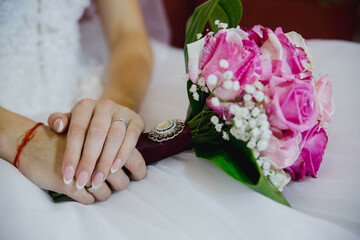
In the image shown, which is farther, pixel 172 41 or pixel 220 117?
pixel 172 41

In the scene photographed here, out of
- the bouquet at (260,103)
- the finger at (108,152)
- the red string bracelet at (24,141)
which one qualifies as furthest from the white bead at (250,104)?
the red string bracelet at (24,141)

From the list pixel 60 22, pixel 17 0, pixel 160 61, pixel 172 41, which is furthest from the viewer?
pixel 172 41

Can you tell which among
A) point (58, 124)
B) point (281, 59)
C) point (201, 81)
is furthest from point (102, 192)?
point (281, 59)

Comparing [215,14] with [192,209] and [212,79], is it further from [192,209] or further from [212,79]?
[192,209]

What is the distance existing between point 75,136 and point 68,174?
0.20 feet

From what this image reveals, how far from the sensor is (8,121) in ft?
1.86

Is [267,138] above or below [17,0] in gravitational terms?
below

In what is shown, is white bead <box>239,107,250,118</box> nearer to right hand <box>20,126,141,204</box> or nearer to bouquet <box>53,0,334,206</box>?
bouquet <box>53,0,334,206</box>

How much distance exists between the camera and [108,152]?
1.55ft

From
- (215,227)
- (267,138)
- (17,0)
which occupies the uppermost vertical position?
(17,0)

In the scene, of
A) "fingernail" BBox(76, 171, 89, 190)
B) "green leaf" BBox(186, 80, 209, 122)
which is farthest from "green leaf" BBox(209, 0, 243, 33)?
"fingernail" BBox(76, 171, 89, 190)

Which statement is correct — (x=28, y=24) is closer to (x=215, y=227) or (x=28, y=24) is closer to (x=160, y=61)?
(x=160, y=61)

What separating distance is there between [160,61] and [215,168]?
0.67 meters

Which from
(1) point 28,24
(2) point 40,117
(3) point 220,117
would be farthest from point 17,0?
(3) point 220,117
